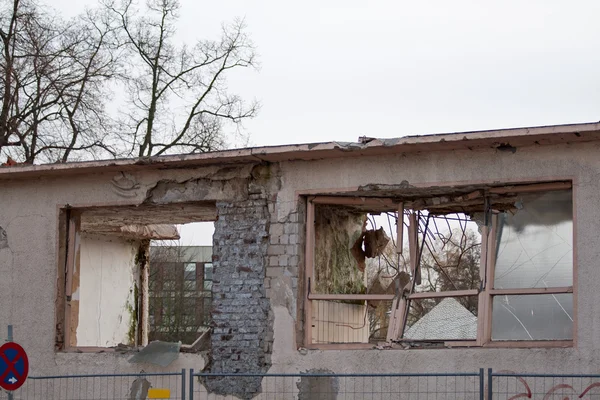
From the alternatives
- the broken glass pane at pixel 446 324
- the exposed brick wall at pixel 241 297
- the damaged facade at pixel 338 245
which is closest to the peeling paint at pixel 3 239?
the damaged facade at pixel 338 245

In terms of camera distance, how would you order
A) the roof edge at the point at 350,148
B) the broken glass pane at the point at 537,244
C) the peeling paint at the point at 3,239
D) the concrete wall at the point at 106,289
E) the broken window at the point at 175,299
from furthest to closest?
1. the broken window at the point at 175,299
2. the concrete wall at the point at 106,289
3. the peeling paint at the point at 3,239
4. the broken glass pane at the point at 537,244
5. the roof edge at the point at 350,148

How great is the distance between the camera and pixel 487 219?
11.9 meters

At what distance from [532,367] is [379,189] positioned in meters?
2.75

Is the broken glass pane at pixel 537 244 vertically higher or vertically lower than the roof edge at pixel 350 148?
lower

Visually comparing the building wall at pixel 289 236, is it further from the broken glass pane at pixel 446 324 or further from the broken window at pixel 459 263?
the broken glass pane at pixel 446 324

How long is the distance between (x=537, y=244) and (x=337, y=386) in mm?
2864

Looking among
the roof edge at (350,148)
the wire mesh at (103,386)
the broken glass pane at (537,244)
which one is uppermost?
the roof edge at (350,148)

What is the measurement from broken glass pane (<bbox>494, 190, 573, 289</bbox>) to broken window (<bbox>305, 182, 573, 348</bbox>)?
0.01 metres

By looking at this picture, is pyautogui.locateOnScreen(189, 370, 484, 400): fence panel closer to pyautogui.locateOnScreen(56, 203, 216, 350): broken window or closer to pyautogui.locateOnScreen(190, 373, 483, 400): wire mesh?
pyautogui.locateOnScreen(190, 373, 483, 400): wire mesh

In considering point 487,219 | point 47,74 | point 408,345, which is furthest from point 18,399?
point 47,74

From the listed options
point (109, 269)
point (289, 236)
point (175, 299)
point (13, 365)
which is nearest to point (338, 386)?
point (289, 236)

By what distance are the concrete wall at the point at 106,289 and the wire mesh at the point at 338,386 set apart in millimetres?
4877

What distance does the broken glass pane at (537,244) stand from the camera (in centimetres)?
1133

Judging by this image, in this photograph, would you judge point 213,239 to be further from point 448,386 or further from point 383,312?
point 383,312
